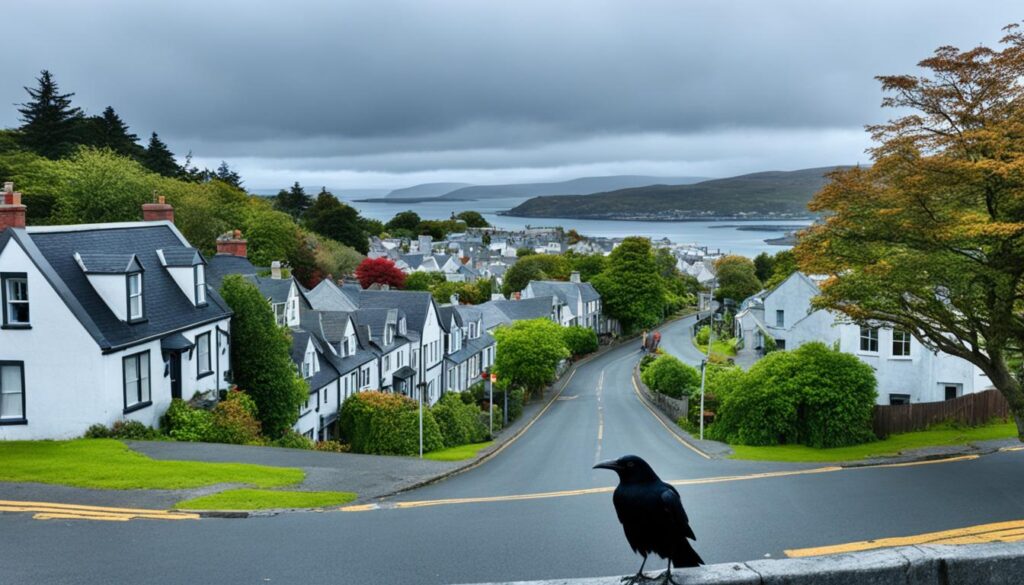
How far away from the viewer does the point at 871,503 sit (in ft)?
53.8

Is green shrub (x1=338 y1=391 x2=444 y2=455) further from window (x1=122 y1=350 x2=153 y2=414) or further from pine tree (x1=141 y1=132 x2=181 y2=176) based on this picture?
pine tree (x1=141 y1=132 x2=181 y2=176)

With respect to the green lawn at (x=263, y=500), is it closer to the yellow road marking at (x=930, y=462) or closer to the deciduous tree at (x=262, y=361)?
the deciduous tree at (x=262, y=361)

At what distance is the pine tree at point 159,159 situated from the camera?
85.3m

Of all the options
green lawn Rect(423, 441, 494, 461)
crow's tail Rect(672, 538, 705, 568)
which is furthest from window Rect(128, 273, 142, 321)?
crow's tail Rect(672, 538, 705, 568)

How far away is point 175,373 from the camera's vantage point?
81.0ft

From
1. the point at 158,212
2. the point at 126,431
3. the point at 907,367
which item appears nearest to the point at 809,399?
the point at 907,367

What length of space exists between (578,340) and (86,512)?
64.7 m

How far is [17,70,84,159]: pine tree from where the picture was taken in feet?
237

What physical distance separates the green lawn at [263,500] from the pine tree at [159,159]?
3041 inches

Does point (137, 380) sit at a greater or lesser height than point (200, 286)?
lesser

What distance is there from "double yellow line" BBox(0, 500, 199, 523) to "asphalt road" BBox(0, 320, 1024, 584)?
0.32 m

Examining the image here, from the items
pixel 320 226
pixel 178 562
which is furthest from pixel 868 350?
pixel 320 226

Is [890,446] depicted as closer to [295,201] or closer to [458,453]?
[458,453]

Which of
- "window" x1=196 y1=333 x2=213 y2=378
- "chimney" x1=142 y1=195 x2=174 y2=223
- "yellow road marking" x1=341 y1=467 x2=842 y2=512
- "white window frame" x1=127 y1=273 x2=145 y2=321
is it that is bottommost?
"yellow road marking" x1=341 y1=467 x2=842 y2=512
